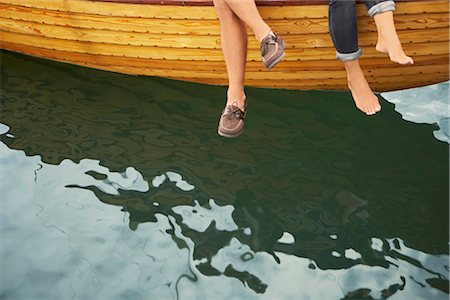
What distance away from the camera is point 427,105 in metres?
3.89

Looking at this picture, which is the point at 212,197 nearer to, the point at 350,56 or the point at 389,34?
the point at 350,56

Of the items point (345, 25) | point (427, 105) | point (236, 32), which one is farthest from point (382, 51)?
point (427, 105)

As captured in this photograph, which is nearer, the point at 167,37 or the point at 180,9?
the point at 180,9

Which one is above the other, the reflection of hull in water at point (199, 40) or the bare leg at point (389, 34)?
the bare leg at point (389, 34)

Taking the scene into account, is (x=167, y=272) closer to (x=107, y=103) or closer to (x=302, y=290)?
(x=302, y=290)

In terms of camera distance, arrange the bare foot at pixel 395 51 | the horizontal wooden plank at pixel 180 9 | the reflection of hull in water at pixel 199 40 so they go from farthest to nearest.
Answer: the reflection of hull in water at pixel 199 40 < the horizontal wooden plank at pixel 180 9 < the bare foot at pixel 395 51

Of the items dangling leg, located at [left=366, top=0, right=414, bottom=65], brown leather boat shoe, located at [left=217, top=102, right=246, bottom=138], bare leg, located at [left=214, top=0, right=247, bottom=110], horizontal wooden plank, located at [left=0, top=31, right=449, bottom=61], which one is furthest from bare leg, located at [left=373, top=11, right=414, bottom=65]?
brown leather boat shoe, located at [left=217, top=102, right=246, bottom=138]

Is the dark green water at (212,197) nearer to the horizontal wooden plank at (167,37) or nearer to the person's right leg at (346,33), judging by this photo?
the horizontal wooden plank at (167,37)

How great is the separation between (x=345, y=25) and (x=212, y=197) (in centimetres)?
106

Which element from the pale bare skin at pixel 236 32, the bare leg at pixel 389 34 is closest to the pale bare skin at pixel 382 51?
the bare leg at pixel 389 34

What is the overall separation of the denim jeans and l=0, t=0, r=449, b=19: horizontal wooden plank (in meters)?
0.20

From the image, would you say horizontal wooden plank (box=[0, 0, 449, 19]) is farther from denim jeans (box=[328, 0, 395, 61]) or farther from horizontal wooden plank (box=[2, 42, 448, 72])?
horizontal wooden plank (box=[2, 42, 448, 72])

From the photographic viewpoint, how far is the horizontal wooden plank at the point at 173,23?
3219mm

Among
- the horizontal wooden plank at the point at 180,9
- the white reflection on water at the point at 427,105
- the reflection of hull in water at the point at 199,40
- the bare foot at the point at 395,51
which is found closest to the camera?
the bare foot at the point at 395,51
